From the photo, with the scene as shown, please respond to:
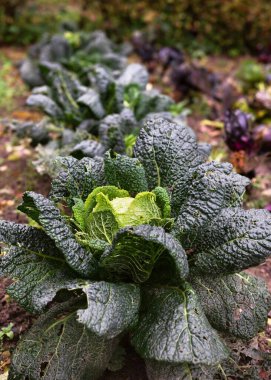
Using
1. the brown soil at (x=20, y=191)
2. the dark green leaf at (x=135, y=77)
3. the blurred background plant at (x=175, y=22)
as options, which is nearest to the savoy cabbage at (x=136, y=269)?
the brown soil at (x=20, y=191)

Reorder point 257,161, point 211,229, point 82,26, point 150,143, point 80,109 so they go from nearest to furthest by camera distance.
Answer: point 211,229
point 150,143
point 257,161
point 80,109
point 82,26

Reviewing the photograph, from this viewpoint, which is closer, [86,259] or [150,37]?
[86,259]

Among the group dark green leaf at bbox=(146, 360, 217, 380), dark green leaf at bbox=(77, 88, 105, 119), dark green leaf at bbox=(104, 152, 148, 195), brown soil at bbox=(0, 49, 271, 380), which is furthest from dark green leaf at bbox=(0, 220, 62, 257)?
dark green leaf at bbox=(77, 88, 105, 119)

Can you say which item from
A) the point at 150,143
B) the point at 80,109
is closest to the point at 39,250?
the point at 150,143

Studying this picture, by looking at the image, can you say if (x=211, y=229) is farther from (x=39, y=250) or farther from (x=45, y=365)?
(x=45, y=365)

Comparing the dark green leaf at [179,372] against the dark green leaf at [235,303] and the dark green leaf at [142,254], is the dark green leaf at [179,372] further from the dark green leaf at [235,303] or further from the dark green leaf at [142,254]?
the dark green leaf at [142,254]

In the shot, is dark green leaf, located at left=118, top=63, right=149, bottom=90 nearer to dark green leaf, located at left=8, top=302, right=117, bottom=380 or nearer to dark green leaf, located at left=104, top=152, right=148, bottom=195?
dark green leaf, located at left=104, top=152, right=148, bottom=195
